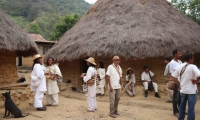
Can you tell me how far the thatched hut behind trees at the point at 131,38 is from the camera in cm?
840

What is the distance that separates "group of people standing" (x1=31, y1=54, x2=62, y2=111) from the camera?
236 inches

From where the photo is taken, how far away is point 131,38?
864 cm

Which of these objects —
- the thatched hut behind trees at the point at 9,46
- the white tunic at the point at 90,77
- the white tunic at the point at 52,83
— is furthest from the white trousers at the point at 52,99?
the thatched hut behind trees at the point at 9,46

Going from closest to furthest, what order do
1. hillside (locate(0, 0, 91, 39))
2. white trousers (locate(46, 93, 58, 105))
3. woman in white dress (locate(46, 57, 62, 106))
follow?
woman in white dress (locate(46, 57, 62, 106)), white trousers (locate(46, 93, 58, 105)), hillside (locate(0, 0, 91, 39))

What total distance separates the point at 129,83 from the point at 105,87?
963 mm

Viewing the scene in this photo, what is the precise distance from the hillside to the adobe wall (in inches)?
1058

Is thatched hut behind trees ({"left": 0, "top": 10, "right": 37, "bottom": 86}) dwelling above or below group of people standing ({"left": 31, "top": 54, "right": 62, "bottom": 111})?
above

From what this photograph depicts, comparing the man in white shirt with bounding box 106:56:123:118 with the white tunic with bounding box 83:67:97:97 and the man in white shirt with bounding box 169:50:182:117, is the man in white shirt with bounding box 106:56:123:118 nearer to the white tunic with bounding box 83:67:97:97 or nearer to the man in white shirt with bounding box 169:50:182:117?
the white tunic with bounding box 83:67:97:97

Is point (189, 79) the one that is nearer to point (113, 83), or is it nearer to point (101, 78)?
point (113, 83)

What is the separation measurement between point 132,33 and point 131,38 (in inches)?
14.0

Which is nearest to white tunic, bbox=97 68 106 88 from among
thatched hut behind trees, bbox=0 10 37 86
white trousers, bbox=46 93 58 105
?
white trousers, bbox=46 93 58 105

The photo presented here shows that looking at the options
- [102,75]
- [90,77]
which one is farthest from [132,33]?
[90,77]

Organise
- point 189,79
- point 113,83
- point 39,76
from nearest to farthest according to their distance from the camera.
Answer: point 189,79, point 113,83, point 39,76

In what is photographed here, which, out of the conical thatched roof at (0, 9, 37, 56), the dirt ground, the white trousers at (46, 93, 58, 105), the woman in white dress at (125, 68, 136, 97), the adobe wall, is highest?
the conical thatched roof at (0, 9, 37, 56)
